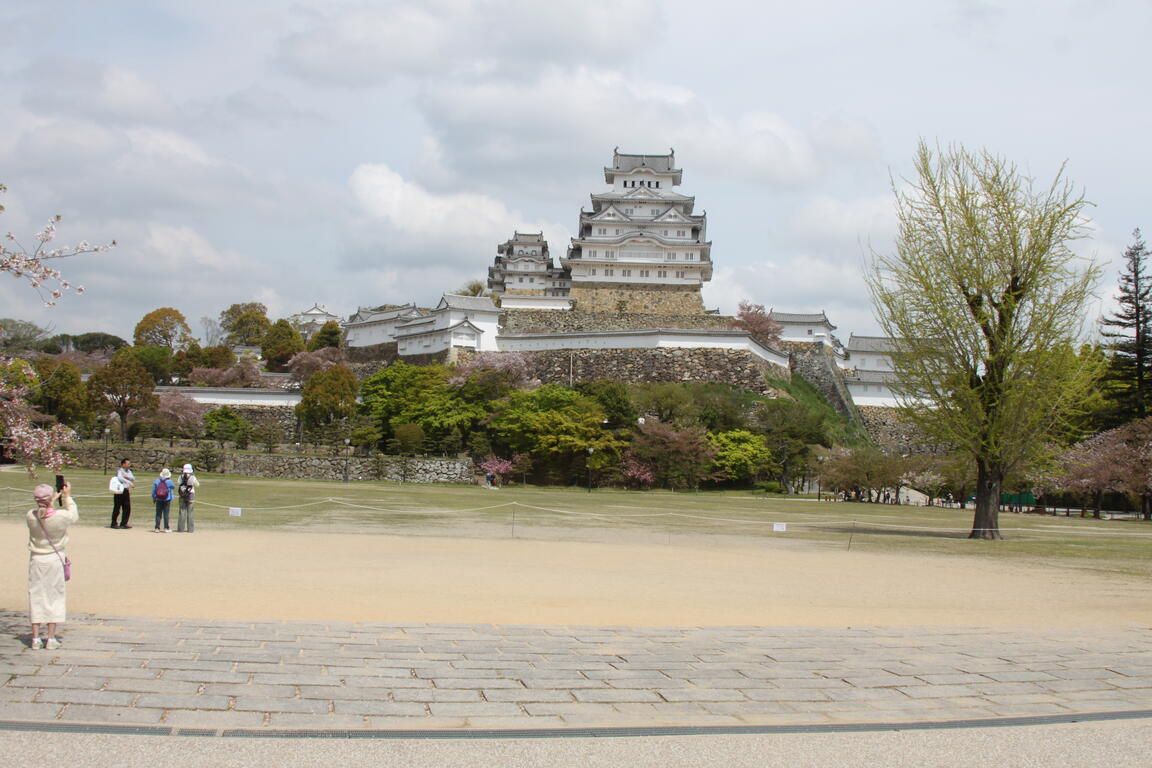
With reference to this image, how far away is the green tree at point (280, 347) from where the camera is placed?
6709cm

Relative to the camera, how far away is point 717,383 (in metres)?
48.2

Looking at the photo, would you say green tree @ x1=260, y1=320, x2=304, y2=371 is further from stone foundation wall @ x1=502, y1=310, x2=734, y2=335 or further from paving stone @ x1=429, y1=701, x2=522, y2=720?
paving stone @ x1=429, y1=701, x2=522, y2=720

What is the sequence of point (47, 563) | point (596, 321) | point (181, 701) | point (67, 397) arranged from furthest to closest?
Result: point (596, 321), point (67, 397), point (47, 563), point (181, 701)

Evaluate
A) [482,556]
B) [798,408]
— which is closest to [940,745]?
[482,556]

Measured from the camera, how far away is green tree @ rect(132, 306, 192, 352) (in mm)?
70500

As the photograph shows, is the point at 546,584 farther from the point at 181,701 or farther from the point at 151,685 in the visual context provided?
the point at 181,701

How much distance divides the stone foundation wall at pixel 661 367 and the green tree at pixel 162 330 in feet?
124

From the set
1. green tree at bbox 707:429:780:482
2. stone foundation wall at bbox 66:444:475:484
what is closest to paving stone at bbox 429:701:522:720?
stone foundation wall at bbox 66:444:475:484

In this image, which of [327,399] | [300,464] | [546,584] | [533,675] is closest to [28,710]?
[533,675]

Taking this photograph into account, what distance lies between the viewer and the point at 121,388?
132 feet

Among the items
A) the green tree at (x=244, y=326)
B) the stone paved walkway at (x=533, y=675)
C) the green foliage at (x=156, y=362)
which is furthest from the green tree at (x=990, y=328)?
A: the green tree at (x=244, y=326)

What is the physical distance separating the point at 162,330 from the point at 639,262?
40.9 meters

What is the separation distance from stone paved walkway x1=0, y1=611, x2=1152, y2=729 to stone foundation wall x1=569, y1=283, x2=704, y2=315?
5159 centimetres

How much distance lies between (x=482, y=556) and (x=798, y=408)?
3378 cm
